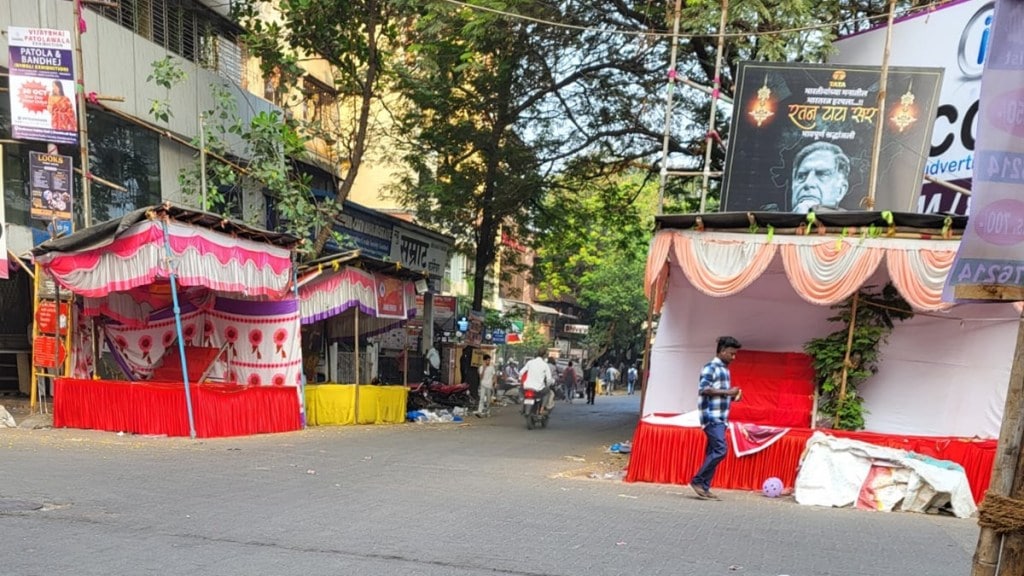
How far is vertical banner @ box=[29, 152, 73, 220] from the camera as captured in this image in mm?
13102

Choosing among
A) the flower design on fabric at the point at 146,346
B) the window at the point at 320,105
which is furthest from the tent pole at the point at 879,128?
the window at the point at 320,105

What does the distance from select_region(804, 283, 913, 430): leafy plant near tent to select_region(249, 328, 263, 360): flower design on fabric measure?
31.3ft

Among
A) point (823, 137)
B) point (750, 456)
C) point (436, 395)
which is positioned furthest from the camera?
point (436, 395)

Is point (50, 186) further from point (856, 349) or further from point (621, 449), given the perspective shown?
point (856, 349)

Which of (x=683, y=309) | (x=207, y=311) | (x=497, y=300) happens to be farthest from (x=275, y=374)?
(x=497, y=300)

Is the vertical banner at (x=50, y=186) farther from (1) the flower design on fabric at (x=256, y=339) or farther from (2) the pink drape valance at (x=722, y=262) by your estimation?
(2) the pink drape valance at (x=722, y=262)

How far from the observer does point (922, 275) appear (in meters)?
9.24

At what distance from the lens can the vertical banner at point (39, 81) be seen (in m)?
13.0

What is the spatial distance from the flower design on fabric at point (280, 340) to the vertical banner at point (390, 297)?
9.11 ft

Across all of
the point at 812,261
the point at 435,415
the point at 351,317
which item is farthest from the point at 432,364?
the point at 812,261

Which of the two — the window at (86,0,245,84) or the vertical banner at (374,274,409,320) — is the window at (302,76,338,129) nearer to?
the window at (86,0,245,84)

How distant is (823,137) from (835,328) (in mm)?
2920

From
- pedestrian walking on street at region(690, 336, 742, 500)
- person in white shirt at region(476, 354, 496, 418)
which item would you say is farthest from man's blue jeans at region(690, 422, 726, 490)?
person in white shirt at region(476, 354, 496, 418)

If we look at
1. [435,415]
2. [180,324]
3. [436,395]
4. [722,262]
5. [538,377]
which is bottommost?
[435,415]
